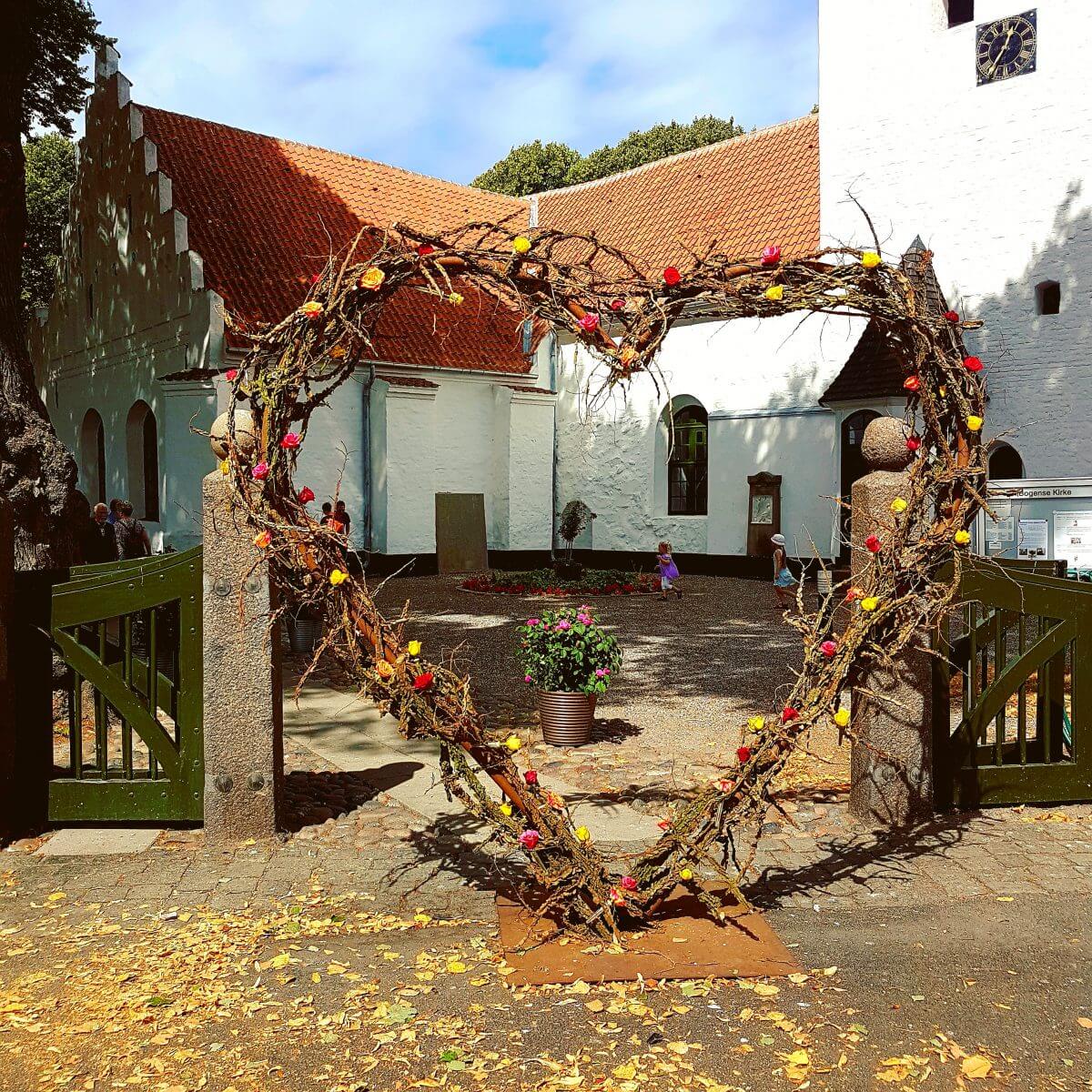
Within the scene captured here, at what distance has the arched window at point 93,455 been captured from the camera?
989 inches

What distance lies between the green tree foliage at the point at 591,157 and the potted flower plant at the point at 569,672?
35.0 m

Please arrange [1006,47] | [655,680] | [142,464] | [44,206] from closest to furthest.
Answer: [655,680] → [1006,47] → [142,464] → [44,206]

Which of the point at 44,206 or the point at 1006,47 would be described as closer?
the point at 1006,47

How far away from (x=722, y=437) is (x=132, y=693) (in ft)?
61.3

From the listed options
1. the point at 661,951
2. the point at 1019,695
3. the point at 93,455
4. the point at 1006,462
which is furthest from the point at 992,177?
the point at 93,455

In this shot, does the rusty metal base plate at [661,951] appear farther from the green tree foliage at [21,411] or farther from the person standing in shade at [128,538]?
the person standing in shade at [128,538]

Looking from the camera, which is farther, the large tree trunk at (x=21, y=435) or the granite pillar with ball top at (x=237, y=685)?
the large tree trunk at (x=21, y=435)

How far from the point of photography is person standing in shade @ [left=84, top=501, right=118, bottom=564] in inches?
460

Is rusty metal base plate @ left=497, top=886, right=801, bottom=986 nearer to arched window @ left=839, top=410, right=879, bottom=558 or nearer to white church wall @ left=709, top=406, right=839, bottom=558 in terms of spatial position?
white church wall @ left=709, top=406, right=839, bottom=558

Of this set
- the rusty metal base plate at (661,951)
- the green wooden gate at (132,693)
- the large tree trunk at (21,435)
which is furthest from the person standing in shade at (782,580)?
the rusty metal base plate at (661,951)

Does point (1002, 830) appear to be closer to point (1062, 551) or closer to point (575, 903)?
point (575, 903)

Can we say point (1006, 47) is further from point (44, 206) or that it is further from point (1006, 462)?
point (44, 206)

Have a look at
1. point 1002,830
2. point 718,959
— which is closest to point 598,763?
point 1002,830

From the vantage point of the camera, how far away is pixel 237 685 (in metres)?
5.62
